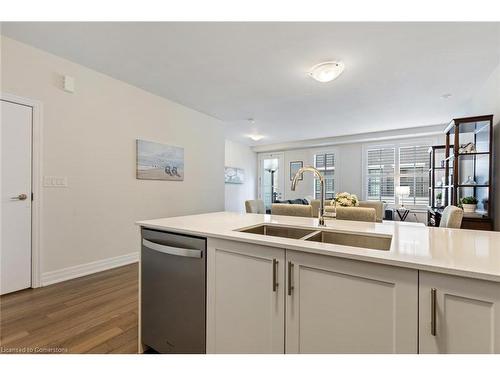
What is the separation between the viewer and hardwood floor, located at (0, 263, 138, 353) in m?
1.57

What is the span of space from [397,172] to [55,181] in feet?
22.0

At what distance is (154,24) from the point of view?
2027 millimetres

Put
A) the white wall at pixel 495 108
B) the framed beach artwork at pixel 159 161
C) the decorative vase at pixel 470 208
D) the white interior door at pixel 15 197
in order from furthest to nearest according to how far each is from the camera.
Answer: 1. the framed beach artwork at pixel 159 161
2. the decorative vase at pixel 470 208
3. the white wall at pixel 495 108
4. the white interior door at pixel 15 197

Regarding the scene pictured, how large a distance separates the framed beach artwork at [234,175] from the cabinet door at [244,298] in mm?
5294

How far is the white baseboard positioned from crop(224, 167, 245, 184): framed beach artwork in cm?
362

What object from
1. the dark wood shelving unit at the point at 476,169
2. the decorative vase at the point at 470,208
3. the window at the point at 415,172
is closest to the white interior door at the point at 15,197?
the dark wood shelving unit at the point at 476,169

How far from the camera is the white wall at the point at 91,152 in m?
2.46

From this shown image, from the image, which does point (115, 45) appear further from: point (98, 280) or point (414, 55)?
point (414, 55)

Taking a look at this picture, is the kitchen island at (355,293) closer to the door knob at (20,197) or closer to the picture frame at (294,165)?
the door knob at (20,197)

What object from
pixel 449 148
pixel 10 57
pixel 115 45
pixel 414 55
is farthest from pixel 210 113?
pixel 449 148

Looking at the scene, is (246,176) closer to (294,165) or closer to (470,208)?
(294,165)

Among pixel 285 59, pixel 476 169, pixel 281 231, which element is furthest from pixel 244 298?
pixel 476 169

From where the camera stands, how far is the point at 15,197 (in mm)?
2293

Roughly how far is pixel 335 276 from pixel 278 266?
0.78ft
